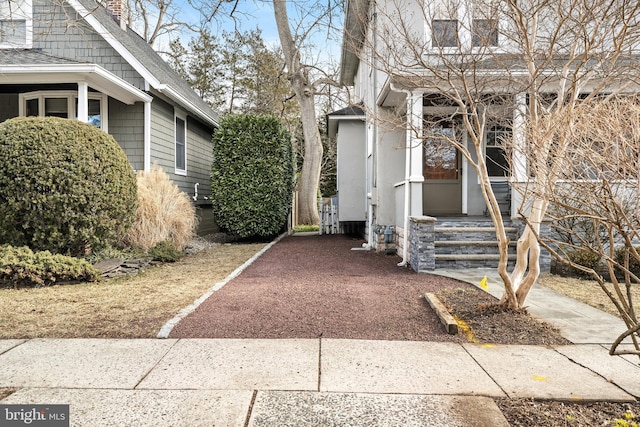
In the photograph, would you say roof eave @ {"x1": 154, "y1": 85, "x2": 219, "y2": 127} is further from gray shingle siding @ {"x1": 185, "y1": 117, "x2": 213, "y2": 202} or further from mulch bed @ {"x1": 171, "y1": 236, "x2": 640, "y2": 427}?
mulch bed @ {"x1": 171, "y1": 236, "x2": 640, "y2": 427}

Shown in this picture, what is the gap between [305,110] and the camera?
1662 centimetres

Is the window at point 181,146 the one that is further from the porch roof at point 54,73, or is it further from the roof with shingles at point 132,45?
Answer: the porch roof at point 54,73

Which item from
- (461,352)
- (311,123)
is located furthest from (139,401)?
(311,123)

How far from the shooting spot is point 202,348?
3.71 m

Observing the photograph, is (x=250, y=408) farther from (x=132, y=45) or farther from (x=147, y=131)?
(x=132, y=45)

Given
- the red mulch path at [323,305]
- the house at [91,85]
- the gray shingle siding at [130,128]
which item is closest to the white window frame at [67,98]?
A: the house at [91,85]

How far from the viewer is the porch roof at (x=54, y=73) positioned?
28.2 feet

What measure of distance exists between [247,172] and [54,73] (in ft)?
15.2

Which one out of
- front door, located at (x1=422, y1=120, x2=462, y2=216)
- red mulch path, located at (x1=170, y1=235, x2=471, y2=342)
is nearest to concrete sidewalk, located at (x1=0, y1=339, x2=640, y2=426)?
red mulch path, located at (x1=170, y1=235, x2=471, y2=342)

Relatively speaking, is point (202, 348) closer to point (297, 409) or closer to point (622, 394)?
point (297, 409)

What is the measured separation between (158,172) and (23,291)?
394 centimetres

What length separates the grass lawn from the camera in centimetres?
418

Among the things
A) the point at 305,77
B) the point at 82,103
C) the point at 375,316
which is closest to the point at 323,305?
the point at 375,316

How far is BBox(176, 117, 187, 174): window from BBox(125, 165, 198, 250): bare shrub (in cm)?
308
